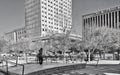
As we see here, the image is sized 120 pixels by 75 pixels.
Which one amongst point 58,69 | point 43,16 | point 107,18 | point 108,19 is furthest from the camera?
point 107,18

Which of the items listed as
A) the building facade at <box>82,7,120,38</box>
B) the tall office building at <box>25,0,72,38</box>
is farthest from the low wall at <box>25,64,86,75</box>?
the building facade at <box>82,7,120,38</box>

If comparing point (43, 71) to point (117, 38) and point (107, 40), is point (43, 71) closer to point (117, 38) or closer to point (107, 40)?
point (107, 40)

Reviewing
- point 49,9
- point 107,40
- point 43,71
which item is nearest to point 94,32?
point 107,40

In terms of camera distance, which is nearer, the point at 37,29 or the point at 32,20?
the point at 37,29

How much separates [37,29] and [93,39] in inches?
2444

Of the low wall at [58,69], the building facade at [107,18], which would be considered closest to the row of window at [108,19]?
the building facade at [107,18]

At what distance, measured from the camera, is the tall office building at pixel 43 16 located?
8213 centimetres

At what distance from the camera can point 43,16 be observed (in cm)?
8331

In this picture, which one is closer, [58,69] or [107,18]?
[58,69]

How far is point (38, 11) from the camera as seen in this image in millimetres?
83688

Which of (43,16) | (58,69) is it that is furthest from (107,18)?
(58,69)

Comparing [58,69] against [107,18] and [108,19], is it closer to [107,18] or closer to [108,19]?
[108,19]

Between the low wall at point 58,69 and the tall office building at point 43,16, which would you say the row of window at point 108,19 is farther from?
the low wall at point 58,69

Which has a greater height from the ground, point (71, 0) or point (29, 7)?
point (71, 0)
